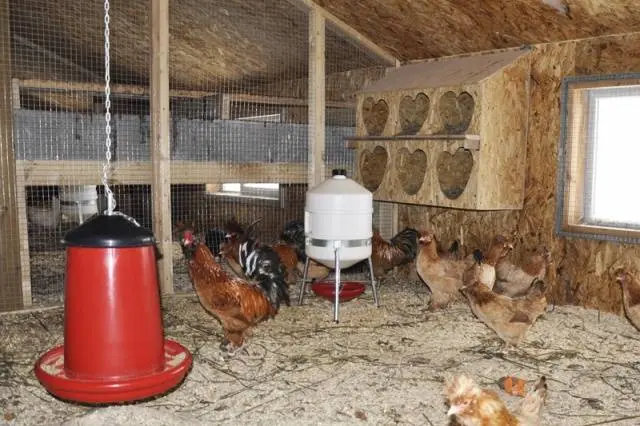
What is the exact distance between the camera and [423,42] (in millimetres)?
4945

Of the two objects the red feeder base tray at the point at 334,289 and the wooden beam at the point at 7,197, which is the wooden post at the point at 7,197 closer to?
the wooden beam at the point at 7,197

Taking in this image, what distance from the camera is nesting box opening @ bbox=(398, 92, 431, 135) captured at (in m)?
4.80

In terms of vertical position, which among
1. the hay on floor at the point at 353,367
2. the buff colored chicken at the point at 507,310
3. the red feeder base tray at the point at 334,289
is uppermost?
the buff colored chicken at the point at 507,310

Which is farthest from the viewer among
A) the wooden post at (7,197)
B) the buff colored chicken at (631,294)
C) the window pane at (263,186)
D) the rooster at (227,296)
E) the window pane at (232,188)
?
the window pane at (232,188)

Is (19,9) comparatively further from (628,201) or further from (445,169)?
(628,201)

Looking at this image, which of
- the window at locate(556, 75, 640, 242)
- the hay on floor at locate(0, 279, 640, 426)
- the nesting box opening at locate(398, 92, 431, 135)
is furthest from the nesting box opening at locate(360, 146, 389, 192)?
the window at locate(556, 75, 640, 242)

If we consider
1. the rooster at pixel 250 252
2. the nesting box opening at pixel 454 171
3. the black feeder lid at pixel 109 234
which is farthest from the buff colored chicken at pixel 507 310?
the black feeder lid at pixel 109 234

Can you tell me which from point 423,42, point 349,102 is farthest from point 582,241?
point 349,102

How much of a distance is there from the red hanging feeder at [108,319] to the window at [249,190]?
5063 millimetres

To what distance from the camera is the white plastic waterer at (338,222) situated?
3.94 meters

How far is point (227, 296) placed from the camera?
10.4ft

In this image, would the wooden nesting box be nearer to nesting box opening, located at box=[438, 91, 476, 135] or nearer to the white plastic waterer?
nesting box opening, located at box=[438, 91, 476, 135]

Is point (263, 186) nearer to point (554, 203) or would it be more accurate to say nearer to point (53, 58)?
point (53, 58)

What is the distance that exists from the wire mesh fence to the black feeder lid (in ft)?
9.46
